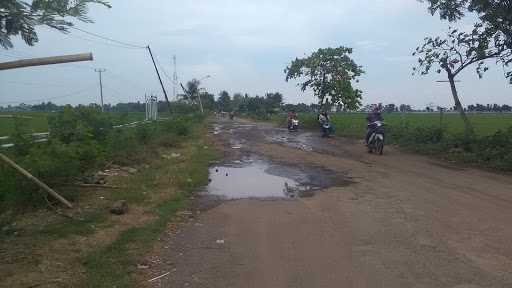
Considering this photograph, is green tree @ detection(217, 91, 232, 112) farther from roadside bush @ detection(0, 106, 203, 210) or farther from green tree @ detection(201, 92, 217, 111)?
roadside bush @ detection(0, 106, 203, 210)

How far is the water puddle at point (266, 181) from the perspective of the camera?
33.5 ft

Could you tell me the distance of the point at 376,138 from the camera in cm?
1805

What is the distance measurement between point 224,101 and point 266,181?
333 ft

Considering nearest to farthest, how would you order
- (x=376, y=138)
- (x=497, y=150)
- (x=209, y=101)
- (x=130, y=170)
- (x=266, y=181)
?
1. (x=266, y=181)
2. (x=130, y=170)
3. (x=497, y=150)
4. (x=376, y=138)
5. (x=209, y=101)

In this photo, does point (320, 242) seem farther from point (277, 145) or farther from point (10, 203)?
point (277, 145)

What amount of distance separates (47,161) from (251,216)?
3168 mm

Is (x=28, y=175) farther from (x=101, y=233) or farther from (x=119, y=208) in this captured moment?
(x=119, y=208)

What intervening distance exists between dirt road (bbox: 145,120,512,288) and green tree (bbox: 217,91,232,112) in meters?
101

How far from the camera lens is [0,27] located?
4.35 meters

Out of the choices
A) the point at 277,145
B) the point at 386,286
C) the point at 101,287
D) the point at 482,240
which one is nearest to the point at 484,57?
the point at 277,145

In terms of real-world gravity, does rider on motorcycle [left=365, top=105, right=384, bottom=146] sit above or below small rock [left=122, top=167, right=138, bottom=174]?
above

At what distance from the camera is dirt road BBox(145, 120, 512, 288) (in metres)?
5.14

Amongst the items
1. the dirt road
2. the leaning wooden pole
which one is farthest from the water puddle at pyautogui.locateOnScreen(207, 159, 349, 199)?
the leaning wooden pole

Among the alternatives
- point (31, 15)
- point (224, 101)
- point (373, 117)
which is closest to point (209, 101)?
point (224, 101)
